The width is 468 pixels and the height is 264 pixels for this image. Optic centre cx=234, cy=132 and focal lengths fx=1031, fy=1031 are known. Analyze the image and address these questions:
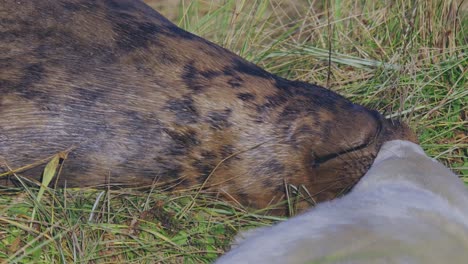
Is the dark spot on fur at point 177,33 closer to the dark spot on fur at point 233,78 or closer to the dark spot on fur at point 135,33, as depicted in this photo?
the dark spot on fur at point 135,33

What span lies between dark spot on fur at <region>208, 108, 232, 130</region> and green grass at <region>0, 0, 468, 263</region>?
256mm

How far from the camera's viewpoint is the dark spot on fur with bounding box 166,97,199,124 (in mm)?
3609

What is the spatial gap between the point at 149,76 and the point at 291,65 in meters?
1.31

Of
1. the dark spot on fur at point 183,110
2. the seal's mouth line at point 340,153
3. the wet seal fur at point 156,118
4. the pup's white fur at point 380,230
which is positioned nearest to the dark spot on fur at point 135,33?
the wet seal fur at point 156,118

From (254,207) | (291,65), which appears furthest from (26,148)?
(291,65)

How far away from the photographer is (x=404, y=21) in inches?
189

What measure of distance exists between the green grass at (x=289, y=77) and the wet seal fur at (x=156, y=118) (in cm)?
11

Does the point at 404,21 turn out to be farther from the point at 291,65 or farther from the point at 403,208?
the point at 403,208

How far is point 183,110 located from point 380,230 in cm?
128

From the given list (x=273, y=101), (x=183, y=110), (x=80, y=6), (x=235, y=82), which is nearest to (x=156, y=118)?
(x=183, y=110)

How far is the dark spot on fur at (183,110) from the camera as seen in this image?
3.61 metres

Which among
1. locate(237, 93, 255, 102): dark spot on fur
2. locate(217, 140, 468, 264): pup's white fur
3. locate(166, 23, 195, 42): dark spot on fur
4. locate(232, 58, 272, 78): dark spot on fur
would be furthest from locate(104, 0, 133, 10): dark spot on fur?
locate(217, 140, 468, 264): pup's white fur

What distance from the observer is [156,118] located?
359 centimetres

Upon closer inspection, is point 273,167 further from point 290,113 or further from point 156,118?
point 156,118
